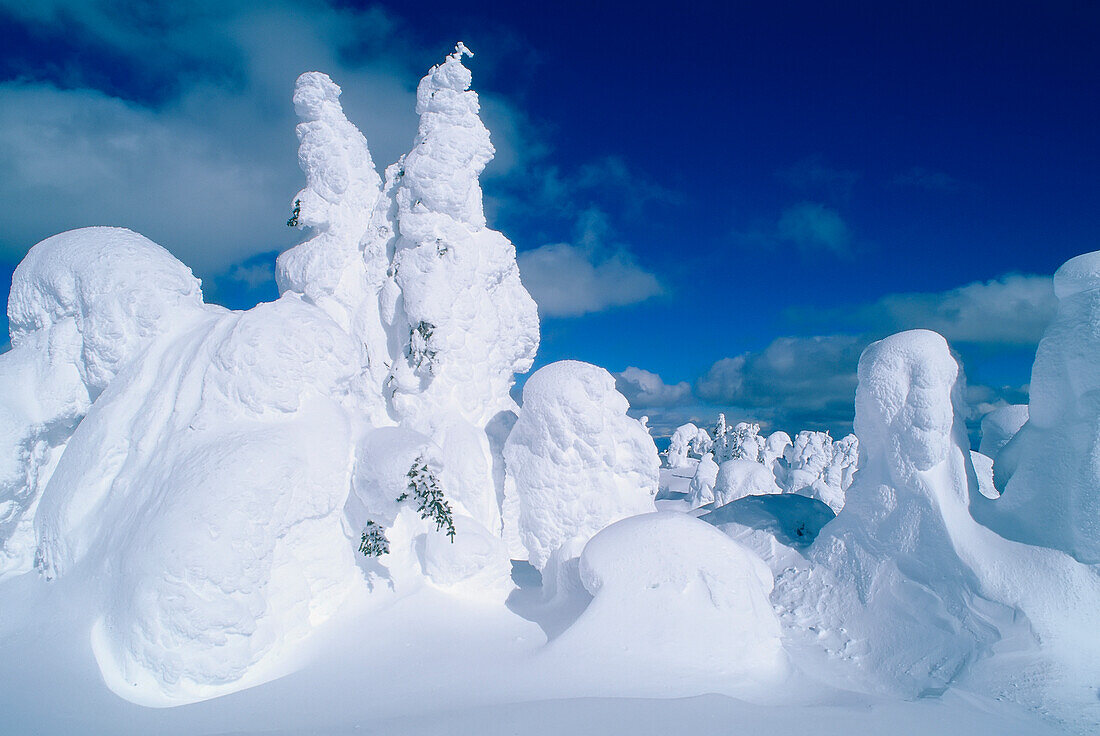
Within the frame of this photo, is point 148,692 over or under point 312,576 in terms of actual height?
under

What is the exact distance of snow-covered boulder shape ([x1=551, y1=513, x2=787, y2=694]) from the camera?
30.1ft

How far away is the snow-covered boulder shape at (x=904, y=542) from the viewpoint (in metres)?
9.59

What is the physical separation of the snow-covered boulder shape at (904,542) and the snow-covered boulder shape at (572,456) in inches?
179

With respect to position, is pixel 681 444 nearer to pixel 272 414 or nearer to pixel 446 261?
pixel 446 261

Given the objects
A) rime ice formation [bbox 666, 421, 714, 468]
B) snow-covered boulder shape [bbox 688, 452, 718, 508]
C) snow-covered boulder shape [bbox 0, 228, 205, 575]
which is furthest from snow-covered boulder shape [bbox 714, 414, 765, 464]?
snow-covered boulder shape [bbox 0, 228, 205, 575]

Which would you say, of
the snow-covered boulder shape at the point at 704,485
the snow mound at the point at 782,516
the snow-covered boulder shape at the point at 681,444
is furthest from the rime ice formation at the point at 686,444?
the snow mound at the point at 782,516

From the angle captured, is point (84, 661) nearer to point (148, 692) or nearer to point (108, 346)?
point (148, 692)

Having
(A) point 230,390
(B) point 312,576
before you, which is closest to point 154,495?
(A) point 230,390

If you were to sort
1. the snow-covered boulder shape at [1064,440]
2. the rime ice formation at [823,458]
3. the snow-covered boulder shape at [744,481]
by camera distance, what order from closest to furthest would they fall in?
the snow-covered boulder shape at [1064,440] < the snow-covered boulder shape at [744,481] < the rime ice formation at [823,458]

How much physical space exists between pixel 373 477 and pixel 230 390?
3136mm

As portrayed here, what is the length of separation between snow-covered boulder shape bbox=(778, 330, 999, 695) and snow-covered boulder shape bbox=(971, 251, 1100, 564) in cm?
91

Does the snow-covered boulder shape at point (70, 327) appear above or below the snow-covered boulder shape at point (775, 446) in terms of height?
below

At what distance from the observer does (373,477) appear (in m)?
11.3

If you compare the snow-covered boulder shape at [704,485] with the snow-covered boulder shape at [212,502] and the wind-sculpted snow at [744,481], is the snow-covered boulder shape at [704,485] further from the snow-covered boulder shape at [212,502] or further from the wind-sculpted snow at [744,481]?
the snow-covered boulder shape at [212,502]
